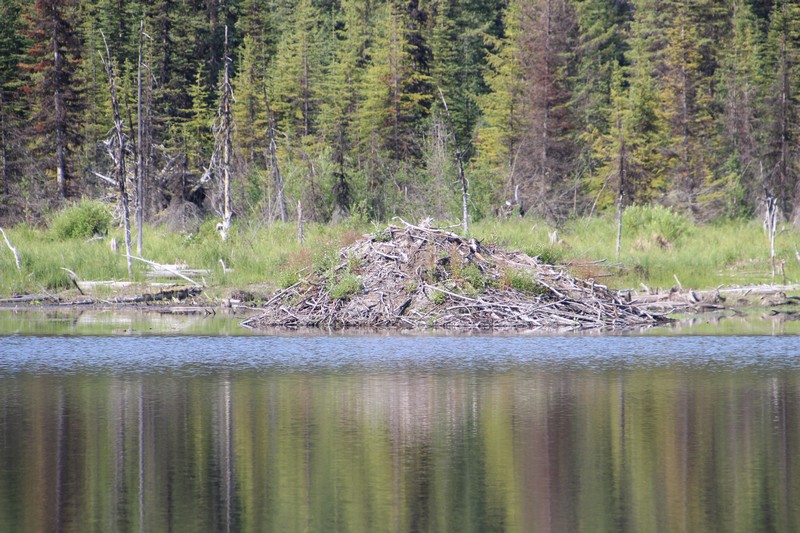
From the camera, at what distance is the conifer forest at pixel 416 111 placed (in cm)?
5778

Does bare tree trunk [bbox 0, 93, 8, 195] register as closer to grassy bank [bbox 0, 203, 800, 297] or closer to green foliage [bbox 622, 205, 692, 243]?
grassy bank [bbox 0, 203, 800, 297]

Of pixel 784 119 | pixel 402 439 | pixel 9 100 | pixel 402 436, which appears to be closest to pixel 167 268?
pixel 402 436

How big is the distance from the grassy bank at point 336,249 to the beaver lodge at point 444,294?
5.68ft

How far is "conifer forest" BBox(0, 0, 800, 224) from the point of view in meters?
57.8

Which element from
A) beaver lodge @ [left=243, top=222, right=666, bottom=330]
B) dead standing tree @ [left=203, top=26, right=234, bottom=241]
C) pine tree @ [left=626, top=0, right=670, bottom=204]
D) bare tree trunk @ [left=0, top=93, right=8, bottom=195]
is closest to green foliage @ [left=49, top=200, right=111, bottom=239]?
dead standing tree @ [left=203, top=26, right=234, bottom=241]

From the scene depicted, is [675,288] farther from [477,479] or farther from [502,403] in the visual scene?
[477,479]

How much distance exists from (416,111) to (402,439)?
174ft

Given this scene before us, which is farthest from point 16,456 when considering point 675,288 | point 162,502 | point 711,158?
point 711,158

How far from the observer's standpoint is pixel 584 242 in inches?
1603

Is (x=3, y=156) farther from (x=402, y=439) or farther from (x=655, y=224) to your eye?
(x=402, y=439)

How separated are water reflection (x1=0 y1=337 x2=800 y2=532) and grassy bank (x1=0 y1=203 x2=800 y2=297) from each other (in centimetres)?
1011

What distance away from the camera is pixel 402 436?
14.4m

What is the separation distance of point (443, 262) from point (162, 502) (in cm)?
1779

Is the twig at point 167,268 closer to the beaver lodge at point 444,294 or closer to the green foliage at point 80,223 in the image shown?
the green foliage at point 80,223
